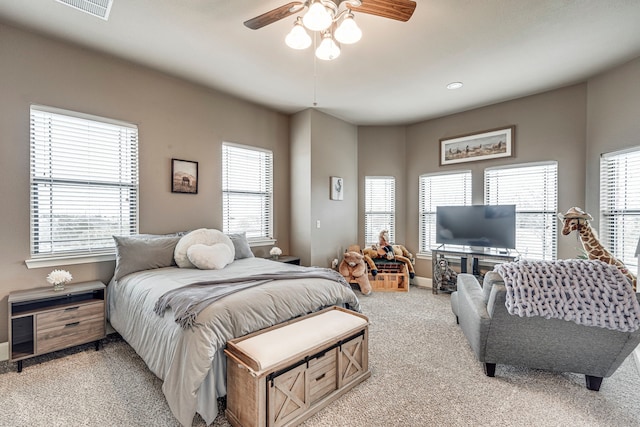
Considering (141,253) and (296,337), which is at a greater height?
(141,253)

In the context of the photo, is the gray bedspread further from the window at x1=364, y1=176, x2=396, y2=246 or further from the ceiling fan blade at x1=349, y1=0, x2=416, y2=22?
the window at x1=364, y1=176, x2=396, y2=246

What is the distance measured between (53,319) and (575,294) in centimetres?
388

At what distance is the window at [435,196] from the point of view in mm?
4641

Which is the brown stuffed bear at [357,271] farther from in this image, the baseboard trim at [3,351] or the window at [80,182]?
the baseboard trim at [3,351]

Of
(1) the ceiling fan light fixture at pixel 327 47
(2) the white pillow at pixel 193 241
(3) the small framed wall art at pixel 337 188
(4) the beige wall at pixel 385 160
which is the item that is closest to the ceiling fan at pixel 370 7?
Answer: (1) the ceiling fan light fixture at pixel 327 47

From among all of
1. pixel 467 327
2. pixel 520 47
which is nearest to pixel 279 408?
pixel 467 327

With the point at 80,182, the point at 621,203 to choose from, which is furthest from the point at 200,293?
the point at 621,203

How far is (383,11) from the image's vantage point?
1.82m

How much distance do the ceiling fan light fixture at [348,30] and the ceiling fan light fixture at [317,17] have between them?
0.30ft

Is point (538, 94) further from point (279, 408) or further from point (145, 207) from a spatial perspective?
point (145, 207)

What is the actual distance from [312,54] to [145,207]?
246 cm

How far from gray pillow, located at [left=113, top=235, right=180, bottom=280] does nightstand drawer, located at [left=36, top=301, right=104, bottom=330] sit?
0.96 feet

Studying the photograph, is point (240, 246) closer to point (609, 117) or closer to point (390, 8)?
point (390, 8)

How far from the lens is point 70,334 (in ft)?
7.98
